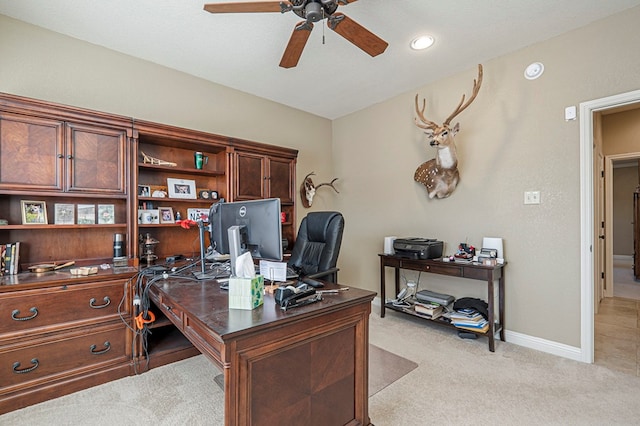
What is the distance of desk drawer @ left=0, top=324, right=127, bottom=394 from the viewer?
5.90ft

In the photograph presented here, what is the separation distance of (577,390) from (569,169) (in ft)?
5.52

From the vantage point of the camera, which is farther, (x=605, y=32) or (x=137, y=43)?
(x=137, y=43)

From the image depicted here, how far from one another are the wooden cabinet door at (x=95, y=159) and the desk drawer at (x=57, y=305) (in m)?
0.78

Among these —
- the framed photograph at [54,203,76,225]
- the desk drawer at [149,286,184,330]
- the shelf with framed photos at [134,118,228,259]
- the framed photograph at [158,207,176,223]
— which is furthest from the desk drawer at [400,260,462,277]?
the framed photograph at [54,203,76,225]

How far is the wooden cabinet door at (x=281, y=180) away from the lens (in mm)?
3428

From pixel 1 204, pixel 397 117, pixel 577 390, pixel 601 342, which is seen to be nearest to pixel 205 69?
pixel 1 204

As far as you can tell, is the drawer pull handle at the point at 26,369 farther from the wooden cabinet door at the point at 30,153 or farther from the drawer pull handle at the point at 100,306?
the wooden cabinet door at the point at 30,153

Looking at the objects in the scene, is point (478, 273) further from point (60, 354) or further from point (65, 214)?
point (65, 214)

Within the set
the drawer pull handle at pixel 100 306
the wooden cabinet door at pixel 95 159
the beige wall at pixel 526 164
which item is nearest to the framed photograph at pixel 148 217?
the wooden cabinet door at pixel 95 159

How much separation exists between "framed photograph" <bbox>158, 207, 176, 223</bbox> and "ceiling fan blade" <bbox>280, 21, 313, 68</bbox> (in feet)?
5.95

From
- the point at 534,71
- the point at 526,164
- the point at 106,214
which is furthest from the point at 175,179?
the point at 534,71

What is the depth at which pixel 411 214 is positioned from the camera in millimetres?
3525

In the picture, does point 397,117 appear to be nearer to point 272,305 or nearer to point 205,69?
point 205,69

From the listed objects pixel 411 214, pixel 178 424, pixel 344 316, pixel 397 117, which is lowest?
pixel 178 424
